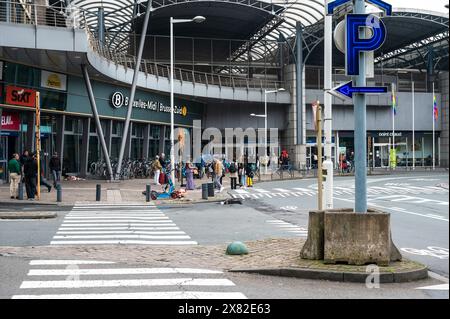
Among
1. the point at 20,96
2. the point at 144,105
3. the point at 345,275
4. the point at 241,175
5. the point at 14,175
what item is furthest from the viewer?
the point at 144,105

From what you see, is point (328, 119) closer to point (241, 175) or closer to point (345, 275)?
point (345, 275)

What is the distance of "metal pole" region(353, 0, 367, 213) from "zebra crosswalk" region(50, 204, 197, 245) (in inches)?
169

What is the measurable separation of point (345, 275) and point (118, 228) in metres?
7.70

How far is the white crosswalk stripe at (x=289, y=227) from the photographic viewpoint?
13742 millimetres

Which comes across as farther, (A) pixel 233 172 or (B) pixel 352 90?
(A) pixel 233 172

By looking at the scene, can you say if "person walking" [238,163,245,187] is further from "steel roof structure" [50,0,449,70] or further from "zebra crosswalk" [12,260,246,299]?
"zebra crosswalk" [12,260,246,299]

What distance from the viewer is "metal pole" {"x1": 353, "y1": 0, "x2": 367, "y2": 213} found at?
29.2 feet

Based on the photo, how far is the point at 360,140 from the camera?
9.05m

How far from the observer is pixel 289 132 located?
60.0m

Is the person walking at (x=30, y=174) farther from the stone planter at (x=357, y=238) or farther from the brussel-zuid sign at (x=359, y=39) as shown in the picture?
the brussel-zuid sign at (x=359, y=39)

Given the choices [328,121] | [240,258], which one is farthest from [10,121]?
[240,258]

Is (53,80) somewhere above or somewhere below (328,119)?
above

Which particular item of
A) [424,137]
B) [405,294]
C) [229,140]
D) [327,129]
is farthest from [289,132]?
[405,294]

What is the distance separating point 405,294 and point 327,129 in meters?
5.57
